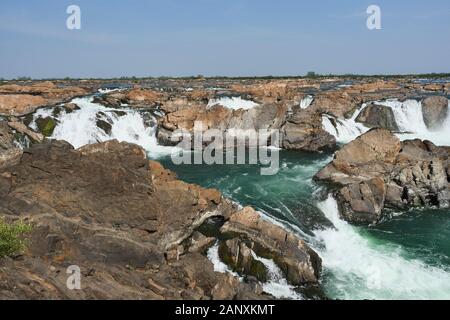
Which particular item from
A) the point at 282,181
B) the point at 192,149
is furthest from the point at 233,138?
the point at 282,181

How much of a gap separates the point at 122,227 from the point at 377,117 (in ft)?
94.9

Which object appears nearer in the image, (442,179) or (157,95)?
(442,179)

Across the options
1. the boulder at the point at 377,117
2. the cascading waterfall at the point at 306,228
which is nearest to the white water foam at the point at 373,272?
the cascading waterfall at the point at 306,228

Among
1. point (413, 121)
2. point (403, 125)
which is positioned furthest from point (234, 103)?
point (413, 121)

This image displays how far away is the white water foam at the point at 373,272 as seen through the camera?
41.4 feet

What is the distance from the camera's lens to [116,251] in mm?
11508

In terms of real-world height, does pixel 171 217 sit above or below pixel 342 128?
below

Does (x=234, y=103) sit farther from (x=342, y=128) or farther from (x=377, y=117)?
(x=377, y=117)

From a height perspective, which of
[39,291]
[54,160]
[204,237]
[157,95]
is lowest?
[204,237]

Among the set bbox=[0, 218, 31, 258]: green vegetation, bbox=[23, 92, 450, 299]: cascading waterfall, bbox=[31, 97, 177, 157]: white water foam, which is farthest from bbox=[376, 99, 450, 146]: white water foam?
bbox=[0, 218, 31, 258]: green vegetation

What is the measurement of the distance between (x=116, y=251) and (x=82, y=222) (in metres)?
1.42

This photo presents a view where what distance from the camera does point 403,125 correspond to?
3597cm
